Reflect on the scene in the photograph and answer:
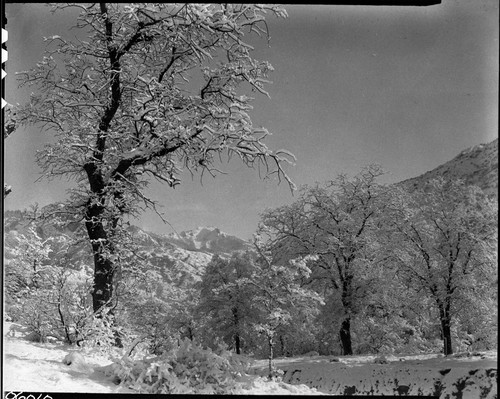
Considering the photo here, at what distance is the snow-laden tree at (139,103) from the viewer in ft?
12.2

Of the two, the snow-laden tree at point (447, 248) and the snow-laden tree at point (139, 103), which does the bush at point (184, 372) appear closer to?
the snow-laden tree at point (139, 103)

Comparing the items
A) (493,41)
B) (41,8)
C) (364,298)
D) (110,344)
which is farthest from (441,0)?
(110,344)

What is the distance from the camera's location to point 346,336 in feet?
12.8

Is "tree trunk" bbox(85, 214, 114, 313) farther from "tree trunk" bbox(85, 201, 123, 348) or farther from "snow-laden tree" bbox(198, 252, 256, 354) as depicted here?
"snow-laden tree" bbox(198, 252, 256, 354)

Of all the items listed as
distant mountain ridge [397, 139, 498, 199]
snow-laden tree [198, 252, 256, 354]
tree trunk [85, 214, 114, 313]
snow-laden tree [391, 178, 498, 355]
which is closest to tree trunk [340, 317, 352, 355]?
snow-laden tree [391, 178, 498, 355]

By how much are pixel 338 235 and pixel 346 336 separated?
0.89 metres

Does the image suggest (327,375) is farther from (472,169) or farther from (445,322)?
(472,169)

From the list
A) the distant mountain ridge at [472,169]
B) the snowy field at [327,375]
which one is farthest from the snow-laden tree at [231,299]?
the distant mountain ridge at [472,169]

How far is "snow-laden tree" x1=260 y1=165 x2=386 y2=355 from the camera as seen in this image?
3.76m

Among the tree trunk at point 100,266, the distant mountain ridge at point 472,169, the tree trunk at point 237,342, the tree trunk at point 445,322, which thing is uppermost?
the distant mountain ridge at point 472,169

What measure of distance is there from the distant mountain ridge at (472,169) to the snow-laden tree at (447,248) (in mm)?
133

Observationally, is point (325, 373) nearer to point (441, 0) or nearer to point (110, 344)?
point (110, 344)

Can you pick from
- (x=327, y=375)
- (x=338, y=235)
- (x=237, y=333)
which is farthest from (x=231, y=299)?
(x=338, y=235)

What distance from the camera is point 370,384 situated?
11.7 ft
